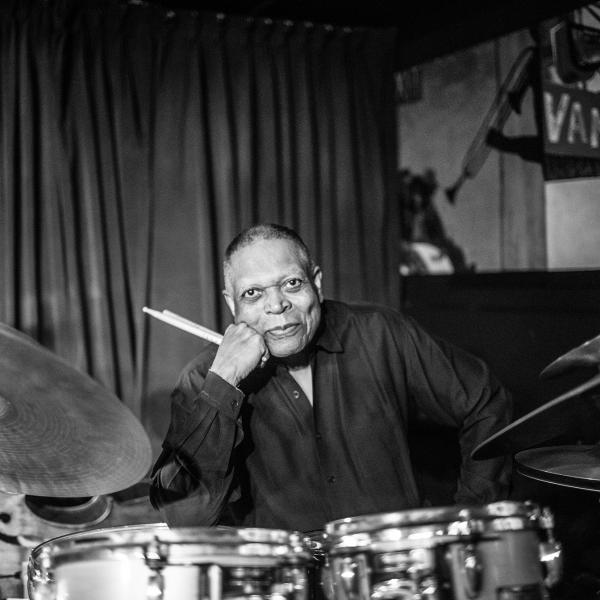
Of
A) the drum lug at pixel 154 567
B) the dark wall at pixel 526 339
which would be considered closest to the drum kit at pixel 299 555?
the drum lug at pixel 154 567

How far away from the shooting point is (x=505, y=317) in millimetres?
3439

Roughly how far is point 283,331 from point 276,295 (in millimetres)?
91

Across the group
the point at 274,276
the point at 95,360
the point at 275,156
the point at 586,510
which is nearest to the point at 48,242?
the point at 95,360

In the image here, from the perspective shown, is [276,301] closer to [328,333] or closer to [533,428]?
[328,333]

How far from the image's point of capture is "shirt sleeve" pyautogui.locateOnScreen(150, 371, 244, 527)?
6.36ft

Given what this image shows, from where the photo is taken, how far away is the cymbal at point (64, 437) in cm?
146

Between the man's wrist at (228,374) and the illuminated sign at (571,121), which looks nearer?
the man's wrist at (228,374)

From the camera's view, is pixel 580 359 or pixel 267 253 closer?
pixel 580 359

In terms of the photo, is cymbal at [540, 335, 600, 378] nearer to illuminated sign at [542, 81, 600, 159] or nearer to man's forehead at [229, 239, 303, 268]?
man's forehead at [229, 239, 303, 268]

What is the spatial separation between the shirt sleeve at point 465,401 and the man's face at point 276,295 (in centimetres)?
29

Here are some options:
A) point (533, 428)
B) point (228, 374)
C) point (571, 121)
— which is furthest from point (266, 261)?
point (571, 121)

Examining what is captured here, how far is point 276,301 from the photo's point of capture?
2.12m

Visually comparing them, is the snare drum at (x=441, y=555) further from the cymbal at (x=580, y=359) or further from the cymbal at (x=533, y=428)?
the cymbal at (x=580, y=359)

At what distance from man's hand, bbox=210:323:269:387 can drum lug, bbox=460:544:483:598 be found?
77 centimetres
